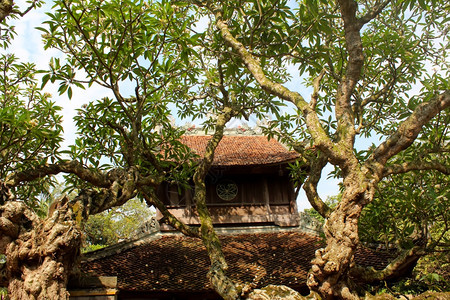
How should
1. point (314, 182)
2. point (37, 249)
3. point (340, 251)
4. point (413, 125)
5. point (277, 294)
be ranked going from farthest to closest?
point (314, 182) → point (413, 125) → point (277, 294) → point (340, 251) → point (37, 249)

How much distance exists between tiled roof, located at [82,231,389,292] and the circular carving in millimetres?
1396

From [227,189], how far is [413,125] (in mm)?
8147

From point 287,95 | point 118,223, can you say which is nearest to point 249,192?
point 287,95

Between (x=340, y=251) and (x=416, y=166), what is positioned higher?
(x=416, y=166)

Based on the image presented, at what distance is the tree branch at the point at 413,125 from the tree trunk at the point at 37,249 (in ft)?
12.5

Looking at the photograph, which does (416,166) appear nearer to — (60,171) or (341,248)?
(341,248)

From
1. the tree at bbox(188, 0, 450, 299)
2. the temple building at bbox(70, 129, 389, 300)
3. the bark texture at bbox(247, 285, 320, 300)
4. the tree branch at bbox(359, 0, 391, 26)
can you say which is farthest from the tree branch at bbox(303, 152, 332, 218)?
the temple building at bbox(70, 129, 389, 300)

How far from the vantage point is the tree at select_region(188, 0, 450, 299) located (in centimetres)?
410

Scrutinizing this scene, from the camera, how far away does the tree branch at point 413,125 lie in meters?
4.35

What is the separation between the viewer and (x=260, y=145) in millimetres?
13836

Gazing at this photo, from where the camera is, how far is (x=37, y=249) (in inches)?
150

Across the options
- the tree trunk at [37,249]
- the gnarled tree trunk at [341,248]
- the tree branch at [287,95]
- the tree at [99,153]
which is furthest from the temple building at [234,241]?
the gnarled tree trunk at [341,248]

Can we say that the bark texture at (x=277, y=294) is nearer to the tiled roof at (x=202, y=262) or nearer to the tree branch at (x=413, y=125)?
the tree branch at (x=413, y=125)

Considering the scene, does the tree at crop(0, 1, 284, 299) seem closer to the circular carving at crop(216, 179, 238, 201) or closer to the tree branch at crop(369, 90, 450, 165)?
the tree branch at crop(369, 90, 450, 165)
